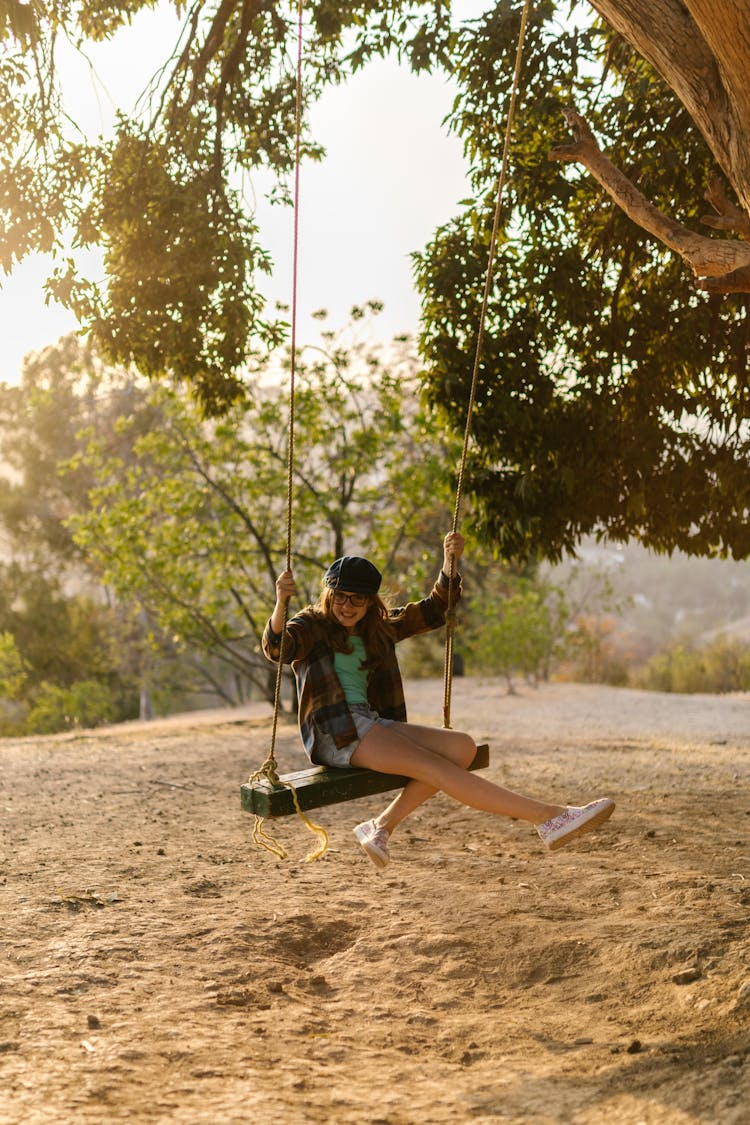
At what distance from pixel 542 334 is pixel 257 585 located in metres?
6.61

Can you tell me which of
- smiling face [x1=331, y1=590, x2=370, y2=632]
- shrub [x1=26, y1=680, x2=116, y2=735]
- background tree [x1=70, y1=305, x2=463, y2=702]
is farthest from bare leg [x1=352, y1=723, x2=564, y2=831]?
shrub [x1=26, y1=680, x2=116, y2=735]

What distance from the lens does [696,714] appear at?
49.6 ft

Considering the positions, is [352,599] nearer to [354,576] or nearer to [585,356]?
[354,576]

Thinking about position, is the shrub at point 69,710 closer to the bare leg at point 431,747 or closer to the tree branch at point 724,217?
the bare leg at point 431,747

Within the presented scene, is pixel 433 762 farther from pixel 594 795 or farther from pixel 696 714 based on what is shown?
pixel 696 714

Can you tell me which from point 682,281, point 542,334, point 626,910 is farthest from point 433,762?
point 682,281

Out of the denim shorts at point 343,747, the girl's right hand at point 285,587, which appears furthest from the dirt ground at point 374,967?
the girl's right hand at point 285,587

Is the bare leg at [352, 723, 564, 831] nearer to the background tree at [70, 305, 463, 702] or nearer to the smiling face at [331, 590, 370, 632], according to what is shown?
the smiling face at [331, 590, 370, 632]

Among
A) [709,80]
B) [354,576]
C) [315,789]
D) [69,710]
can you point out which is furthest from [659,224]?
[69,710]

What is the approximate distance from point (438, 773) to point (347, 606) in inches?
30.7

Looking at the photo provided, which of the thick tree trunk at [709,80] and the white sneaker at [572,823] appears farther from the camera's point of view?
the white sneaker at [572,823]

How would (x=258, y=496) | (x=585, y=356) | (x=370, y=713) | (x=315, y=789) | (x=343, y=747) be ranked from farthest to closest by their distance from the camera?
(x=258, y=496), (x=585, y=356), (x=370, y=713), (x=343, y=747), (x=315, y=789)

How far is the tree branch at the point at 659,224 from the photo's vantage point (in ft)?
16.9

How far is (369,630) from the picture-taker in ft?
16.3
